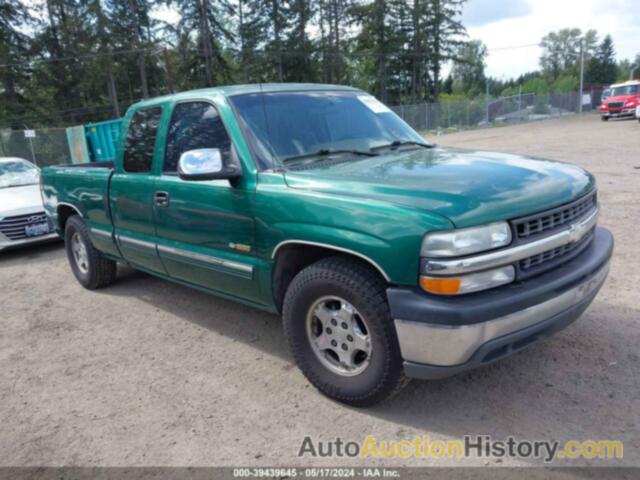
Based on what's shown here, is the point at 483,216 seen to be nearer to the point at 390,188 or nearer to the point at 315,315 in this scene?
the point at 390,188

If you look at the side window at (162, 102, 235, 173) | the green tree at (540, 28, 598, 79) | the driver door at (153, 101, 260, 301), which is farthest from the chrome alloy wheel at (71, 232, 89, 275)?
the green tree at (540, 28, 598, 79)

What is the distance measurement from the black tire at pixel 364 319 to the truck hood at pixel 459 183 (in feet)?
1.45

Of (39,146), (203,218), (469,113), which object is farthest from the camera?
(469,113)

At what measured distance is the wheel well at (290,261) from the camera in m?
3.09

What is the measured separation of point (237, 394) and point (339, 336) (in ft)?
2.82

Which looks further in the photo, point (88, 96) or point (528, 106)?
point (528, 106)

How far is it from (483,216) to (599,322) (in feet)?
6.98

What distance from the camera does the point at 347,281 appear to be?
8.92 feet

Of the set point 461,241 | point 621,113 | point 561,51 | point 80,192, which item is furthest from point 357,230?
point 561,51

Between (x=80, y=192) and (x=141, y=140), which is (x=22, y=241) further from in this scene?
(x=141, y=140)

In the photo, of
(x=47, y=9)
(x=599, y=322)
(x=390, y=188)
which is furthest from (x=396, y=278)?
(x=47, y=9)

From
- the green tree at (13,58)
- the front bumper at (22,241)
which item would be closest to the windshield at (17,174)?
the front bumper at (22,241)

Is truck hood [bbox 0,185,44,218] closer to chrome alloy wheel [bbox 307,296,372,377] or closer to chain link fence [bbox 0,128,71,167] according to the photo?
chrome alloy wheel [bbox 307,296,372,377]

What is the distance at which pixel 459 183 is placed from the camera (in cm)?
266
